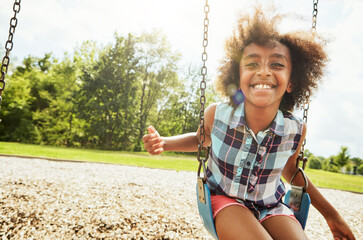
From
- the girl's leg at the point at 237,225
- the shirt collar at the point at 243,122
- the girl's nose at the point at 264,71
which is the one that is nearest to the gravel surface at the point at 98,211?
the girl's leg at the point at 237,225

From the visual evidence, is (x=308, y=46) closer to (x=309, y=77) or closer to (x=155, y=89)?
(x=309, y=77)

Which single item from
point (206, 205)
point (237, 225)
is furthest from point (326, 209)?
point (206, 205)

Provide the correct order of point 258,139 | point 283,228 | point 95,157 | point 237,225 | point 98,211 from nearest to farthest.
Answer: point 237,225 → point 283,228 → point 258,139 → point 98,211 → point 95,157

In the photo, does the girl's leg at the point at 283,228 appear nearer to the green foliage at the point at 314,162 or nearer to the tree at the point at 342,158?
the green foliage at the point at 314,162

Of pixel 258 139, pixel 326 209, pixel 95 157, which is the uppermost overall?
pixel 258 139

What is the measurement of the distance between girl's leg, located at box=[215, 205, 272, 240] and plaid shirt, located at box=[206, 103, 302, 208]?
0.13 m

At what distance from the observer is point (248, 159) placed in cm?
151

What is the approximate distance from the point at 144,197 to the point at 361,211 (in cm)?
483

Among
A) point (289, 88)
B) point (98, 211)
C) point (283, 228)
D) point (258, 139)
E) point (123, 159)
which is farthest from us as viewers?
point (123, 159)

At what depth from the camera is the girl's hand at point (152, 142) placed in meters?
1.78

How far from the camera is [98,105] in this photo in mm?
19672

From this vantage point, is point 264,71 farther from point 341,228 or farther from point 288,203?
point 341,228

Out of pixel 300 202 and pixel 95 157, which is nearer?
pixel 300 202

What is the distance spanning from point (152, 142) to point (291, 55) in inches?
47.2
